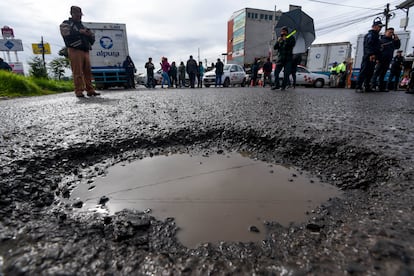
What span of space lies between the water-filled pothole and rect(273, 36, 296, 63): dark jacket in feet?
19.9

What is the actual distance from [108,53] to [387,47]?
10.9 meters

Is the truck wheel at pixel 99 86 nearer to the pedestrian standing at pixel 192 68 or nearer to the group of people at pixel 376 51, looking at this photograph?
the pedestrian standing at pixel 192 68

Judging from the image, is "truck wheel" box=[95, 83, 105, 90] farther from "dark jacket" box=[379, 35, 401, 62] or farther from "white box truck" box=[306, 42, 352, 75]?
"white box truck" box=[306, 42, 352, 75]

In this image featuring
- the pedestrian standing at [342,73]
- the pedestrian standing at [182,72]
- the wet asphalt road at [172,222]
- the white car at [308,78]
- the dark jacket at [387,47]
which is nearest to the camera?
the wet asphalt road at [172,222]

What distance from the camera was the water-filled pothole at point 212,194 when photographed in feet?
3.26

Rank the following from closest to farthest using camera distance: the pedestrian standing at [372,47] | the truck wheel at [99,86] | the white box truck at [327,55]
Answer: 1. the pedestrian standing at [372,47]
2. the truck wheel at [99,86]
3. the white box truck at [327,55]

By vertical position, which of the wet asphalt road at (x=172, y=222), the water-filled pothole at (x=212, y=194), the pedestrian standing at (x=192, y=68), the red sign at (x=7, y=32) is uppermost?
the red sign at (x=7, y=32)

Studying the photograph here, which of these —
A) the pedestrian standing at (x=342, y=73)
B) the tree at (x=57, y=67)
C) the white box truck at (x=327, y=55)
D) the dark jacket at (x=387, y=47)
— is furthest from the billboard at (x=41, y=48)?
the dark jacket at (x=387, y=47)

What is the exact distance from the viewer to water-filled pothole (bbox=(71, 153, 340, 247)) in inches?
39.1

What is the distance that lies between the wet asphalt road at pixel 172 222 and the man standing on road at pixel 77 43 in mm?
2896

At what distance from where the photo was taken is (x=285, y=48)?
6.66 m

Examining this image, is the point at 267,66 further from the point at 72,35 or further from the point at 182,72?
the point at 72,35

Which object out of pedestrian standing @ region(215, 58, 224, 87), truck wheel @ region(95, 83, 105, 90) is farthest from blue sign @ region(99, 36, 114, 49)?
pedestrian standing @ region(215, 58, 224, 87)

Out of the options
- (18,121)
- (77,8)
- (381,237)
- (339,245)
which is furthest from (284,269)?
(77,8)
